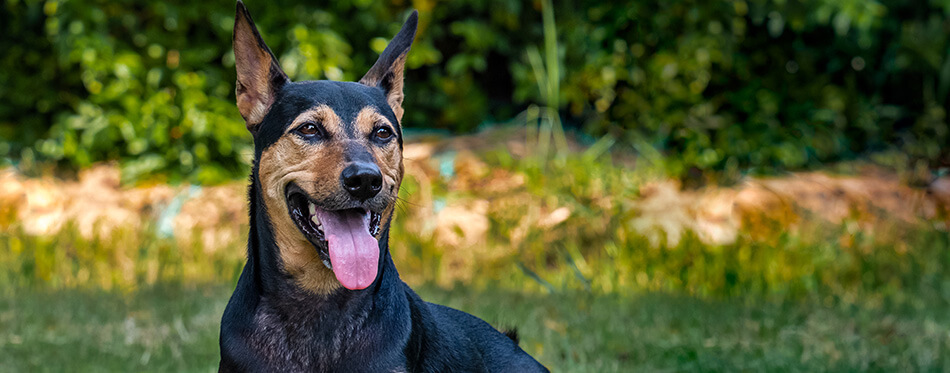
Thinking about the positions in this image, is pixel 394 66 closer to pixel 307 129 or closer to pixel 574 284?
pixel 307 129

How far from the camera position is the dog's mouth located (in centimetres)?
302

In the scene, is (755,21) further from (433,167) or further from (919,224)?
(433,167)

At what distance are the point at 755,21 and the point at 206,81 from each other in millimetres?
5086

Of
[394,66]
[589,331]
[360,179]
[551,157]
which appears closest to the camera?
[360,179]

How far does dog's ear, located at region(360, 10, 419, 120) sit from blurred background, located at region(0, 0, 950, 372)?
2353 millimetres

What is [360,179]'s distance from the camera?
2.98 metres

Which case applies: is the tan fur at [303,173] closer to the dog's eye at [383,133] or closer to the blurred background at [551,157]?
the dog's eye at [383,133]

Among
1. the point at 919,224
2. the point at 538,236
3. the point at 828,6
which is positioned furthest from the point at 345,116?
the point at 919,224

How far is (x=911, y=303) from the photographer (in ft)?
20.1

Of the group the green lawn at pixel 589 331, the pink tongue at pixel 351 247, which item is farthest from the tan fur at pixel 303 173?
the green lawn at pixel 589 331

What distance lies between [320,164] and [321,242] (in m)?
0.27

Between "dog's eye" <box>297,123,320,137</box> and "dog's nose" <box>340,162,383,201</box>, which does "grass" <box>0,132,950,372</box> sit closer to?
"dog's eye" <box>297,123,320,137</box>

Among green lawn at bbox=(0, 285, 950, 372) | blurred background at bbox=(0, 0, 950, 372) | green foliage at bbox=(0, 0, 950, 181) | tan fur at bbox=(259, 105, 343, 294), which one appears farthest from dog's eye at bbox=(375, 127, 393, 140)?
green foliage at bbox=(0, 0, 950, 181)

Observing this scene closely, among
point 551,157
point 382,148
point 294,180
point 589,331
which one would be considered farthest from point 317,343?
point 551,157
